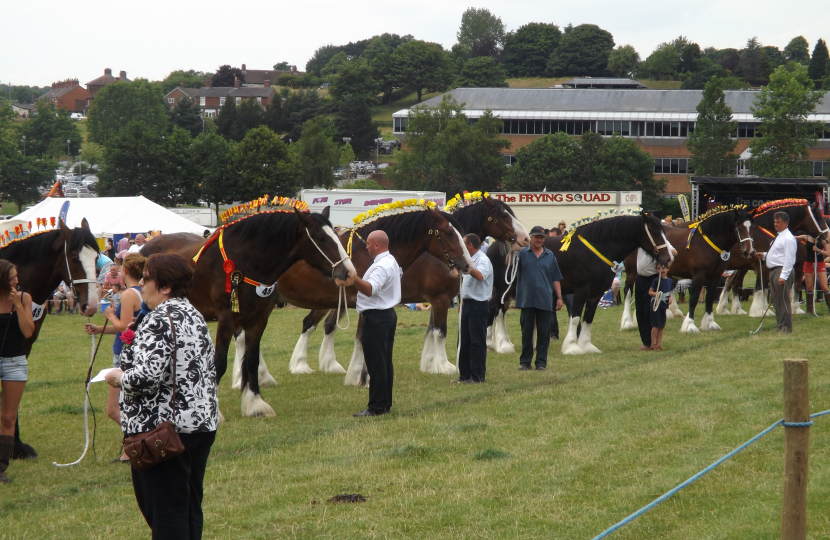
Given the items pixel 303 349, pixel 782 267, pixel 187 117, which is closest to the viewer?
pixel 303 349

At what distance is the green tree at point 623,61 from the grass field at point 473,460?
5988 inches

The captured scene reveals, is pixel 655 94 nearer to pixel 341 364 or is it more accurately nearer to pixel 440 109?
pixel 440 109

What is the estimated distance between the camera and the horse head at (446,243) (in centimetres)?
999

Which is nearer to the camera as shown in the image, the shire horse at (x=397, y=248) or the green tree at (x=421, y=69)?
the shire horse at (x=397, y=248)

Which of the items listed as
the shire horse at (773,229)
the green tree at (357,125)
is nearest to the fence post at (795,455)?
the shire horse at (773,229)

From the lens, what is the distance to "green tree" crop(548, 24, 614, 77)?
154125 mm

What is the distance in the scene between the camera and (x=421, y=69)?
Result: 14488 centimetres

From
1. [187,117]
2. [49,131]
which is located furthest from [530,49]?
[49,131]

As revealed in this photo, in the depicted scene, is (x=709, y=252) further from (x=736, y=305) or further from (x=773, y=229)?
(x=736, y=305)

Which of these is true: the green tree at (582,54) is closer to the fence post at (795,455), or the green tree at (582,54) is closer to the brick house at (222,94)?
the brick house at (222,94)

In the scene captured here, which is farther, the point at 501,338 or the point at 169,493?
the point at 501,338

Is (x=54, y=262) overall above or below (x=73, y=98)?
below

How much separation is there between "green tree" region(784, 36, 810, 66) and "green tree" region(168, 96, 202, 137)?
13660 centimetres

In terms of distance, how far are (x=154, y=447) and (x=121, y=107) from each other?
139 m
